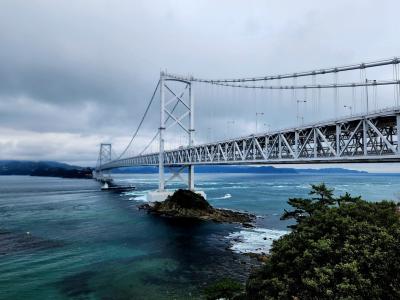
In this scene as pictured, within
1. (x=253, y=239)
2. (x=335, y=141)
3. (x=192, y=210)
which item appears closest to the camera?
(x=335, y=141)

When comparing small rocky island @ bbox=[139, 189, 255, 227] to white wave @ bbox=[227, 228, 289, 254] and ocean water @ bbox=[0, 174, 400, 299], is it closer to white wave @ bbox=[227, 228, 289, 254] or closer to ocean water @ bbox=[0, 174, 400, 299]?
ocean water @ bbox=[0, 174, 400, 299]

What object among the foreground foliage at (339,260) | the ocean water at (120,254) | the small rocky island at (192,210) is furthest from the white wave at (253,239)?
the foreground foliage at (339,260)

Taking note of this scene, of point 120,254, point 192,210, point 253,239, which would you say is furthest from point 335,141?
point 192,210

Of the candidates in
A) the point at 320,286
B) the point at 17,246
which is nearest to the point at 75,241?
the point at 17,246

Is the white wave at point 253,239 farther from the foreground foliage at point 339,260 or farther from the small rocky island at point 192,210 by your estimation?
the foreground foliage at point 339,260

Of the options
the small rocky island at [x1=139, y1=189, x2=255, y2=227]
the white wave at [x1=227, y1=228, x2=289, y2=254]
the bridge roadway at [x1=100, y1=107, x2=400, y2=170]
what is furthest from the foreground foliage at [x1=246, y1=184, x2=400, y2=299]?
the small rocky island at [x1=139, y1=189, x2=255, y2=227]

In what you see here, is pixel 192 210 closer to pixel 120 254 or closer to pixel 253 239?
pixel 253 239
